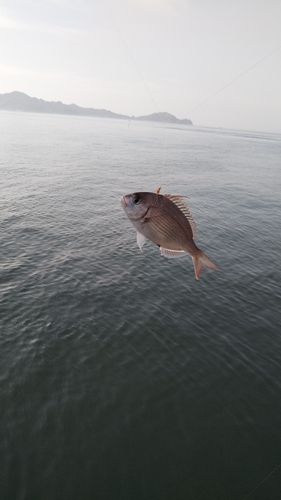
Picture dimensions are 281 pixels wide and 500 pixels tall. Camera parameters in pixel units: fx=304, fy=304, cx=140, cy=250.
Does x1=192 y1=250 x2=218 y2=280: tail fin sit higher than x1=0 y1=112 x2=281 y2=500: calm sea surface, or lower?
higher

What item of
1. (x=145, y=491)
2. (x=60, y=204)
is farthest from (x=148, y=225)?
(x=60, y=204)

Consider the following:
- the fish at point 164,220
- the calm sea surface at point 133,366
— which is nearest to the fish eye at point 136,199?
the fish at point 164,220

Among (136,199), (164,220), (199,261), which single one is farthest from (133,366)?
(136,199)

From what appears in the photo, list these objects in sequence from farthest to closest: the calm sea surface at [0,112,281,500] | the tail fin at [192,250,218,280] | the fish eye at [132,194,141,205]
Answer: the calm sea surface at [0,112,281,500] → the tail fin at [192,250,218,280] → the fish eye at [132,194,141,205]

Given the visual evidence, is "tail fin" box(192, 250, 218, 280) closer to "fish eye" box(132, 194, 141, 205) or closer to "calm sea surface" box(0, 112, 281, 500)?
"fish eye" box(132, 194, 141, 205)

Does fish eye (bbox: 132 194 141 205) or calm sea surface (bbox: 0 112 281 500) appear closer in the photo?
fish eye (bbox: 132 194 141 205)

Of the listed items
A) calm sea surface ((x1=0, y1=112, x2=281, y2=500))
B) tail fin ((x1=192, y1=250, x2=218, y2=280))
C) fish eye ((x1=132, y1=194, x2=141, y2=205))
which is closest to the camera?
fish eye ((x1=132, y1=194, x2=141, y2=205))

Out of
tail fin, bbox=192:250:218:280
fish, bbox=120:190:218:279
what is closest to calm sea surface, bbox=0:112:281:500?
tail fin, bbox=192:250:218:280
